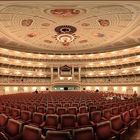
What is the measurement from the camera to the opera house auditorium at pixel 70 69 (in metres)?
5.20

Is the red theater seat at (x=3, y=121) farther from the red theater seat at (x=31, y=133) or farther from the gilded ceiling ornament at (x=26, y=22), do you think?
the gilded ceiling ornament at (x=26, y=22)

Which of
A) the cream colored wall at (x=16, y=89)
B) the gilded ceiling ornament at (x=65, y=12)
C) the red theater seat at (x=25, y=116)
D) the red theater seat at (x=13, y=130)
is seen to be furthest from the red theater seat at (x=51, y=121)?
the cream colored wall at (x=16, y=89)

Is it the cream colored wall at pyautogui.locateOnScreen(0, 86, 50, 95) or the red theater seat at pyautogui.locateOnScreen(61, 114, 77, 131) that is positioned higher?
the cream colored wall at pyautogui.locateOnScreen(0, 86, 50, 95)

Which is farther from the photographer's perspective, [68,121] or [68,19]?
[68,19]

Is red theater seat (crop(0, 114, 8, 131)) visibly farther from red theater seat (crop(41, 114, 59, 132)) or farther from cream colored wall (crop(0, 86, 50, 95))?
cream colored wall (crop(0, 86, 50, 95))

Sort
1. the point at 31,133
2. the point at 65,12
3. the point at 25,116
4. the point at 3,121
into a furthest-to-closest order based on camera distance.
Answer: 1. the point at 65,12
2. the point at 25,116
3. the point at 3,121
4. the point at 31,133

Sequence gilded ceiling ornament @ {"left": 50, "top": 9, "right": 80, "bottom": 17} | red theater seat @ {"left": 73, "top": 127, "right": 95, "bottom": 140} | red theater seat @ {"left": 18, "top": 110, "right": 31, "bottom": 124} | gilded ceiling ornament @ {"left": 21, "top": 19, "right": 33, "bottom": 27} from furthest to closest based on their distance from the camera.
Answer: gilded ceiling ornament @ {"left": 21, "top": 19, "right": 33, "bottom": 27} → gilded ceiling ornament @ {"left": 50, "top": 9, "right": 80, "bottom": 17} → red theater seat @ {"left": 18, "top": 110, "right": 31, "bottom": 124} → red theater seat @ {"left": 73, "top": 127, "right": 95, "bottom": 140}

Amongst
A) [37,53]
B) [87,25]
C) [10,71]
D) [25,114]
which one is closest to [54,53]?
[37,53]

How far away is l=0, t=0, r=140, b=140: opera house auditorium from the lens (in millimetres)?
5195

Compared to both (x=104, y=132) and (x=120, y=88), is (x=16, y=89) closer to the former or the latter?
(x=120, y=88)

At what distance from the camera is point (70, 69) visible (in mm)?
43688

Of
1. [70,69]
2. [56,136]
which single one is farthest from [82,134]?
[70,69]

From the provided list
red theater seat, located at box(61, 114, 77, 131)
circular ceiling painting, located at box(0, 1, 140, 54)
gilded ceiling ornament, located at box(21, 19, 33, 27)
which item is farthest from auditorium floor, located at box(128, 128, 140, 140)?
gilded ceiling ornament, located at box(21, 19, 33, 27)

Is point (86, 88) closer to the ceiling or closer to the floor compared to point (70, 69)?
closer to the floor
